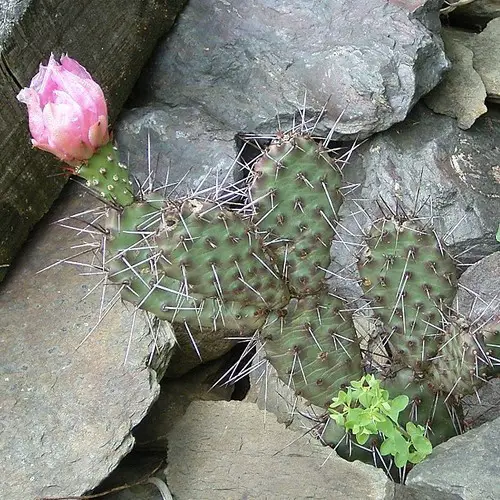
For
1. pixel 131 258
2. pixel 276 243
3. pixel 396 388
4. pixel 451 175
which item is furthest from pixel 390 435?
pixel 451 175

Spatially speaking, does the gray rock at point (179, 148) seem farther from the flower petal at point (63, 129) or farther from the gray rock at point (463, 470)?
the flower petal at point (63, 129)

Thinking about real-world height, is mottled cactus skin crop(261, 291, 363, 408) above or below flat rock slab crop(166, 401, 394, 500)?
above

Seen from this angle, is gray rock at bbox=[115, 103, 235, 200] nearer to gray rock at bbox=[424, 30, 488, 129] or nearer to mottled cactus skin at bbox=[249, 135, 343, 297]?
gray rock at bbox=[424, 30, 488, 129]

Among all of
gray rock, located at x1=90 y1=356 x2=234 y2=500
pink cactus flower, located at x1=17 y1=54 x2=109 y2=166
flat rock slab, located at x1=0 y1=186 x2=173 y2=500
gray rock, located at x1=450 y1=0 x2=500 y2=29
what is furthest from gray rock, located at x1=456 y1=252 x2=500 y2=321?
pink cactus flower, located at x1=17 y1=54 x2=109 y2=166

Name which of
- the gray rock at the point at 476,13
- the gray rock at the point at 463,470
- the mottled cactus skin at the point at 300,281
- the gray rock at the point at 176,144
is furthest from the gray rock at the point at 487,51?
the gray rock at the point at 463,470

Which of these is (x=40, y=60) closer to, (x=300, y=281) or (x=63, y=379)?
(x=63, y=379)

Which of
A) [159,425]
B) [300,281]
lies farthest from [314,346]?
[159,425]
